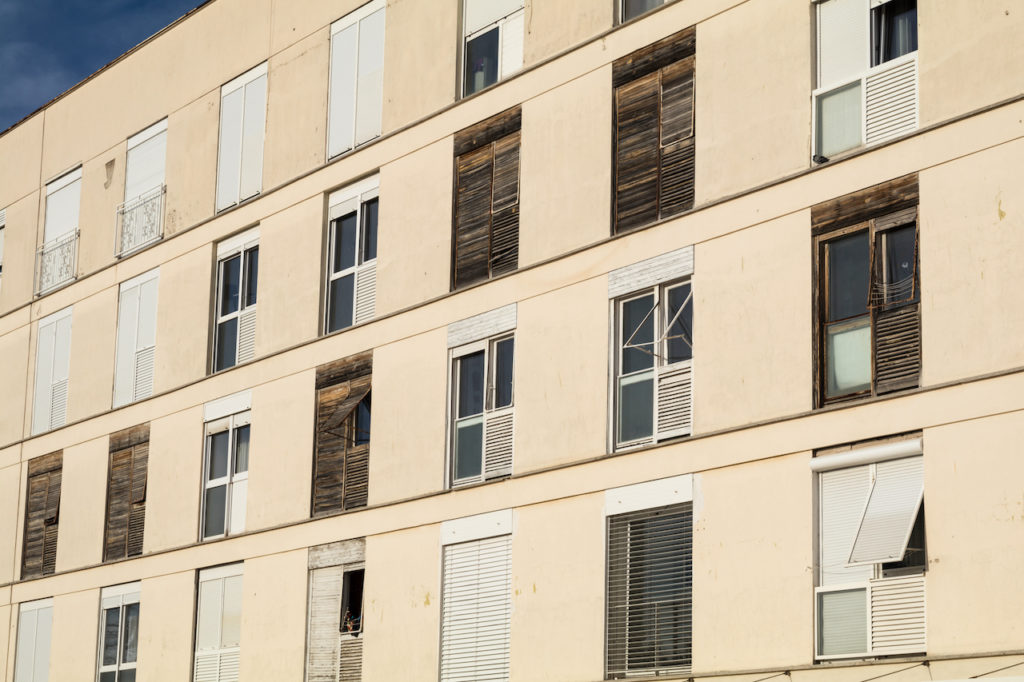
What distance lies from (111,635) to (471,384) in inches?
419

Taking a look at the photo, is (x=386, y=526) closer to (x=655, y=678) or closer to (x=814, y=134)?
(x=655, y=678)

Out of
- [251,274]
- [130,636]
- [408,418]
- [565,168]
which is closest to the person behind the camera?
[565,168]

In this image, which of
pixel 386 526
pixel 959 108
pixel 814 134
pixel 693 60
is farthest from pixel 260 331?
pixel 959 108

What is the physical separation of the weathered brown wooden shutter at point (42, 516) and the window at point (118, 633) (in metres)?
2.59

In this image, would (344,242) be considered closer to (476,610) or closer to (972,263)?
(476,610)

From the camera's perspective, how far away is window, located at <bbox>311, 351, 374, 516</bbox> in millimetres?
26406

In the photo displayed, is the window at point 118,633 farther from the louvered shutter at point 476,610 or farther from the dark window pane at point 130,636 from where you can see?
the louvered shutter at point 476,610

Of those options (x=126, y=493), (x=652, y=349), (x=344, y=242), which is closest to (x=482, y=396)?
(x=652, y=349)

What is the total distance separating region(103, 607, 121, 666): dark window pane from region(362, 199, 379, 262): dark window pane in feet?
29.6


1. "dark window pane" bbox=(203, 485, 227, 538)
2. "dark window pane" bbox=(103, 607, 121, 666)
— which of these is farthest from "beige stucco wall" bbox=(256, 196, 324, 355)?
"dark window pane" bbox=(103, 607, 121, 666)

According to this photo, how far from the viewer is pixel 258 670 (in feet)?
89.6

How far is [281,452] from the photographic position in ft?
91.5

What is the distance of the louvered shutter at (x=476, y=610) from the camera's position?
2319 cm

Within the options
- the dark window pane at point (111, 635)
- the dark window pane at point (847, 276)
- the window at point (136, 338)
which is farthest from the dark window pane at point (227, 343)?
the dark window pane at point (847, 276)
